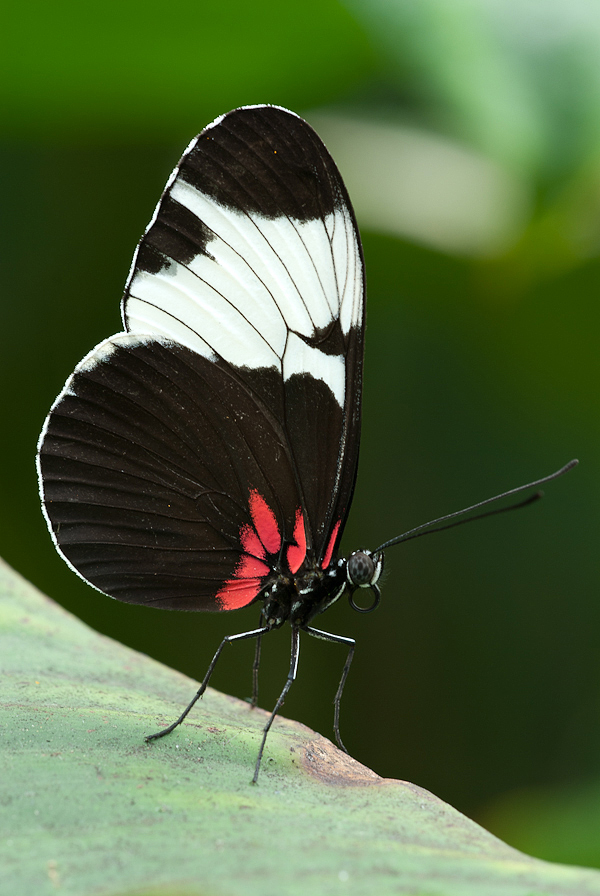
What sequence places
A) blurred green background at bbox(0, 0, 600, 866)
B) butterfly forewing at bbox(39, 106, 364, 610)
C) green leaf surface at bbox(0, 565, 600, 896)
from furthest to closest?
blurred green background at bbox(0, 0, 600, 866) < butterfly forewing at bbox(39, 106, 364, 610) < green leaf surface at bbox(0, 565, 600, 896)

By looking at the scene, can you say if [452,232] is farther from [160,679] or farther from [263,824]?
[263,824]

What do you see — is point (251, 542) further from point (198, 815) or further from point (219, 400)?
point (198, 815)

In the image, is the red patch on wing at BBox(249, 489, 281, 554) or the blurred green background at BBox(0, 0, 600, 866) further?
the blurred green background at BBox(0, 0, 600, 866)

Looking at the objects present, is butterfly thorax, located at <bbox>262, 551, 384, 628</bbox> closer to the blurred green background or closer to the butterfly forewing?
the butterfly forewing

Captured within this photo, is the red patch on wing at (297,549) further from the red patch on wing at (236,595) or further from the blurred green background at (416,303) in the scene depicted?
the blurred green background at (416,303)

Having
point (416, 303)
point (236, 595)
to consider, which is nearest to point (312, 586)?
point (236, 595)

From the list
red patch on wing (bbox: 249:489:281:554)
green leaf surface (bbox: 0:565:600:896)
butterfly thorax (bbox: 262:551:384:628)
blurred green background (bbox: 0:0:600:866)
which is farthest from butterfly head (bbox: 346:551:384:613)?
blurred green background (bbox: 0:0:600:866)
